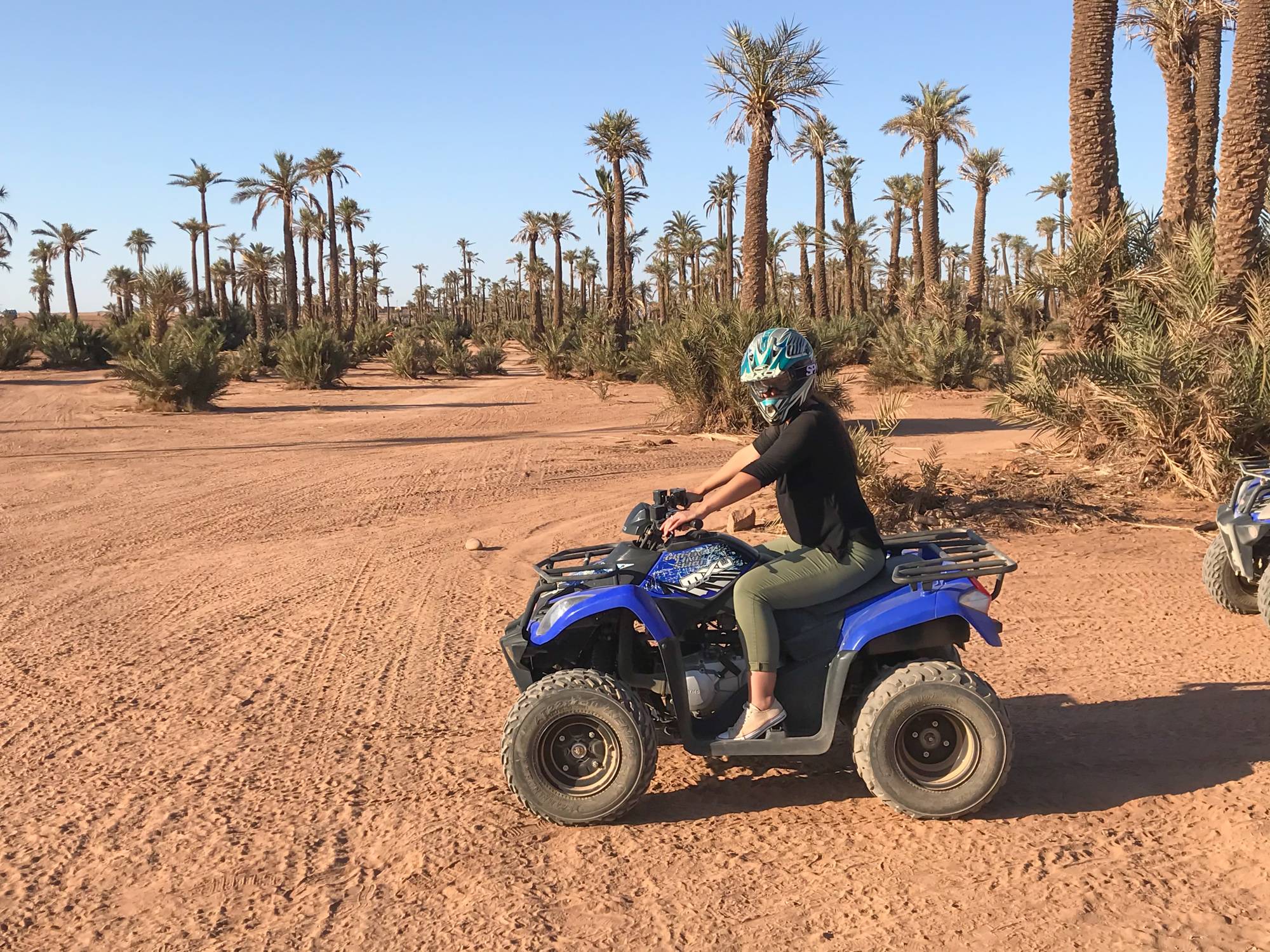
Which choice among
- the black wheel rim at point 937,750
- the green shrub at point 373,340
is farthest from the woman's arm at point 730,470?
the green shrub at point 373,340

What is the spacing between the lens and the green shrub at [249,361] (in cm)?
3103

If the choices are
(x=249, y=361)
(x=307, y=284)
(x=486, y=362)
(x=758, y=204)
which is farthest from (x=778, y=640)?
(x=307, y=284)

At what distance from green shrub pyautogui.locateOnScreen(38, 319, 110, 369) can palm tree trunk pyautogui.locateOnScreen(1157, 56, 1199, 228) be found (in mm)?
33943

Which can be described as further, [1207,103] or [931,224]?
[931,224]

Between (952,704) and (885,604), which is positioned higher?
(885,604)

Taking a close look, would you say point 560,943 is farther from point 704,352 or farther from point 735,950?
point 704,352

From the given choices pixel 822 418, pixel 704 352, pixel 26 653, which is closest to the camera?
pixel 822 418

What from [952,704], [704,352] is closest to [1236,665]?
[952,704]

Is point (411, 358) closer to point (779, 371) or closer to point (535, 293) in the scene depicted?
point (535, 293)

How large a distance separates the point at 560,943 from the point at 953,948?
118cm

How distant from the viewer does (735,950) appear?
310 centimetres

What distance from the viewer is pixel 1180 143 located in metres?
19.0

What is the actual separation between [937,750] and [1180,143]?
61.6ft

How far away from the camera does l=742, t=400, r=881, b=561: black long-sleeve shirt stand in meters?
3.79
